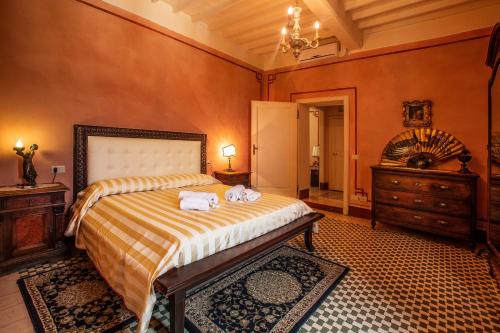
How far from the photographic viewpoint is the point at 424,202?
276 centimetres

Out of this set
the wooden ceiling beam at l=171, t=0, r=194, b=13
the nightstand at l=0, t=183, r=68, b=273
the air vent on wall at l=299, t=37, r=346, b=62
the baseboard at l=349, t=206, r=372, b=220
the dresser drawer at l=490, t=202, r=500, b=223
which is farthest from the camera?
the air vent on wall at l=299, t=37, r=346, b=62

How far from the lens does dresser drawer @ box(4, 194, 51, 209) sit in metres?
1.88

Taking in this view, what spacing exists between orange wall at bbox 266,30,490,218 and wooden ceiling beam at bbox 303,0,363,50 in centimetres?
31

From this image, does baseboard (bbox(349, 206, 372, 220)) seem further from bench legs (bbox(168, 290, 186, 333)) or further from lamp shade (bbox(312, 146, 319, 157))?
bench legs (bbox(168, 290, 186, 333))

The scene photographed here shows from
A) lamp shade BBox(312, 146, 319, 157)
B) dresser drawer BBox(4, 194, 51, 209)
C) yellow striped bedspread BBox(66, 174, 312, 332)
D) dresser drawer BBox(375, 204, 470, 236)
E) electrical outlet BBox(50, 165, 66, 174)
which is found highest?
lamp shade BBox(312, 146, 319, 157)

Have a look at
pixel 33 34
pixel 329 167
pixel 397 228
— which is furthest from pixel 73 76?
pixel 329 167

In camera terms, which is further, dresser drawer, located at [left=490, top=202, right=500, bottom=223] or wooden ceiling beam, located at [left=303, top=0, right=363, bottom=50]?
wooden ceiling beam, located at [left=303, top=0, right=363, bottom=50]

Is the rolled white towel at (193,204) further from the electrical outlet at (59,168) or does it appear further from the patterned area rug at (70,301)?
the electrical outlet at (59,168)

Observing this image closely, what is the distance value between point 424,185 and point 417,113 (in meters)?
1.01

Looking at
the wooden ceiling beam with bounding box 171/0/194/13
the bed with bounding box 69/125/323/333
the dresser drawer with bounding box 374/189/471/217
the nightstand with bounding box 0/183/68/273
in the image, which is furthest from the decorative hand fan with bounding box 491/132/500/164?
the nightstand with bounding box 0/183/68/273

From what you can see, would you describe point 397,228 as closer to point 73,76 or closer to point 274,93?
point 274,93

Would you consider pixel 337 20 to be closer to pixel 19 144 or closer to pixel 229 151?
pixel 229 151

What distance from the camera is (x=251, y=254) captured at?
1.62 meters

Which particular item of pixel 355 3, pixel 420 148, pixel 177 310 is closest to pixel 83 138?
pixel 177 310
